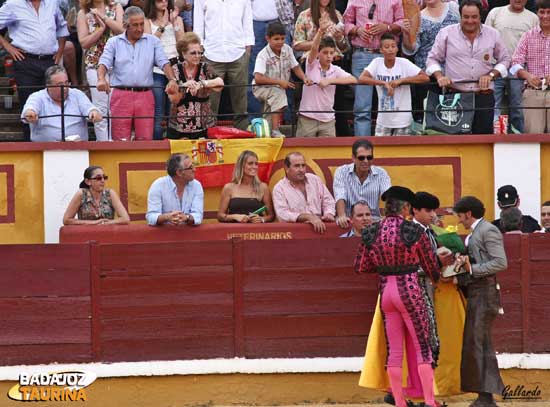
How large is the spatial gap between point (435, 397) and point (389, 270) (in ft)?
3.87

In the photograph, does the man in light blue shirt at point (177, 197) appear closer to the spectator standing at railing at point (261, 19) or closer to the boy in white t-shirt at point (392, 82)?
the boy in white t-shirt at point (392, 82)

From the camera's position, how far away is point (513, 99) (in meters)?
12.1

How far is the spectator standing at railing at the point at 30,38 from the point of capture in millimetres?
12148

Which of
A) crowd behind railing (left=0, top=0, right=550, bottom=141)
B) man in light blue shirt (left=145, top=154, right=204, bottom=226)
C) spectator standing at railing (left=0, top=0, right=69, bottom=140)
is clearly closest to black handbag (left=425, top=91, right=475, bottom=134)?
crowd behind railing (left=0, top=0, right=550, bottom=141)

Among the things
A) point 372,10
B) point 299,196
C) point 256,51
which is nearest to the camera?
point 299,196

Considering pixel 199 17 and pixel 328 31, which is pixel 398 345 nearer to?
pixel 328 31

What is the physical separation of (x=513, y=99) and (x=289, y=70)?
67.6 inches

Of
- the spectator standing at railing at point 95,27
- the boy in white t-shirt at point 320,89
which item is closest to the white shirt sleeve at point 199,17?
the spectator standing at railing at point 95,27

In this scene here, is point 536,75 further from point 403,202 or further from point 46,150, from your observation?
point 46,150

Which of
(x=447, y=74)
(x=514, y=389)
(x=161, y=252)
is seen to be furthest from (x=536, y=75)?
(x=161, y=252)

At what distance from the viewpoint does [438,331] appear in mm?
9914

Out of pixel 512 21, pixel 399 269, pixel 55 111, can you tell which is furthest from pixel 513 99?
pixel 55 111

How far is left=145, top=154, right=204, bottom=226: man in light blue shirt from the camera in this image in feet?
36.1

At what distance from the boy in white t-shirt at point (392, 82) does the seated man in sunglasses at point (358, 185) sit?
68 cm
